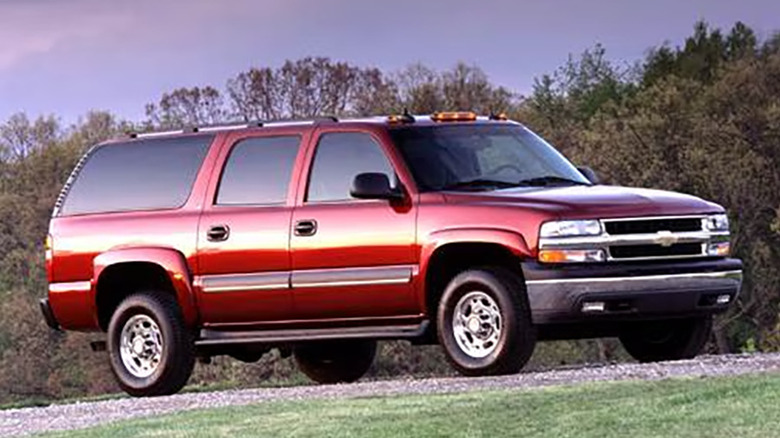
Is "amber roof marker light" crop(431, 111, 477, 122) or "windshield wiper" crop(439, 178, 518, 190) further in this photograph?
"amber roof marker light" crop(431, 111, 477, 122)

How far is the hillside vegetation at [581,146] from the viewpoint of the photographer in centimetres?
5606

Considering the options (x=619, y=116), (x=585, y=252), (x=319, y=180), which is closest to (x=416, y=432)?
(x=585, y=252)

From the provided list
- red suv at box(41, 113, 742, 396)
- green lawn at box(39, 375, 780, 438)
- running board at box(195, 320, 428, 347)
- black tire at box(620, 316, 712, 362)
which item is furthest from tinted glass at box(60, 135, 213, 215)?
black tire at box(620, 316, 712, 362)

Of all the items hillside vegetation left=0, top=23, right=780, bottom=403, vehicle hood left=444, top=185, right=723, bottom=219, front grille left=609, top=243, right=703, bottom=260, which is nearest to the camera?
vehicle hood left=444, top=185, right=723, bottom=219

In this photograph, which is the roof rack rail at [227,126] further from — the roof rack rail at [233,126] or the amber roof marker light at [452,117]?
the amber roof marker light at [452,117]

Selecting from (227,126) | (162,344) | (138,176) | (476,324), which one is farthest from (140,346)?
(476,324)

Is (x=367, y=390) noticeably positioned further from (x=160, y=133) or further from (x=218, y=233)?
(x=160, y=133)

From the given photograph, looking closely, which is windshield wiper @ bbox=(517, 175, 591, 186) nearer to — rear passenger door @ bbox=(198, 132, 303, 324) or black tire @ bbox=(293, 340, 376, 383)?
rear passenger door @ bbox=(198, 132, 303, 324)

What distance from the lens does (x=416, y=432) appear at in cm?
1141

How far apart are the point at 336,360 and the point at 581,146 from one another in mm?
41336

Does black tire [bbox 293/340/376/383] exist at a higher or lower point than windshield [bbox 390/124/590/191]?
lower

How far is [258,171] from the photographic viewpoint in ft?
50.6

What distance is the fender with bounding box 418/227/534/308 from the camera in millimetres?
13984

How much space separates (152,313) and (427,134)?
2595 mm
